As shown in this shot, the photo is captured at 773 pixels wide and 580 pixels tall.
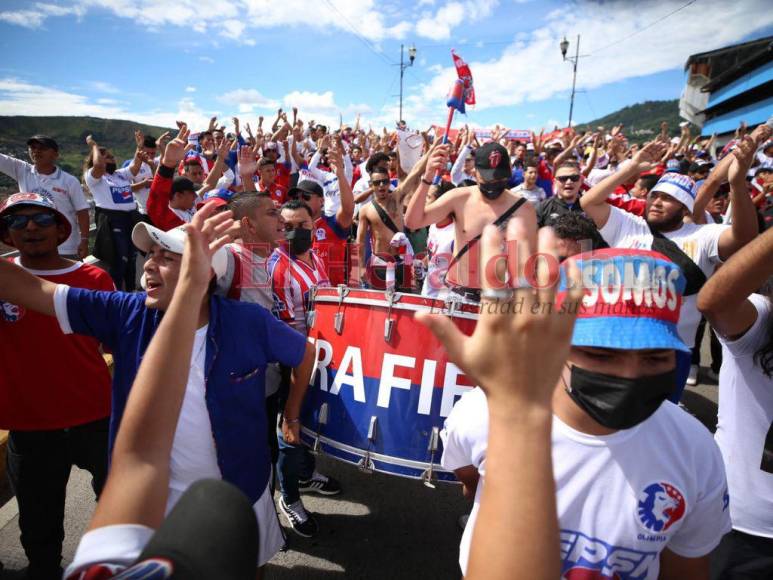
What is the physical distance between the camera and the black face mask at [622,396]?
114 centimetres

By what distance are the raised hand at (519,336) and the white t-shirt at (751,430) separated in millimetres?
1491

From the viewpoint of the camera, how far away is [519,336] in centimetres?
69

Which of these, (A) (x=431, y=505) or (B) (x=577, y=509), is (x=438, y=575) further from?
(B) (x=577, y=509)

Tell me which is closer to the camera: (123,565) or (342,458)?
(123,565)

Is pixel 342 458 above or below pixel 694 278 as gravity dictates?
below

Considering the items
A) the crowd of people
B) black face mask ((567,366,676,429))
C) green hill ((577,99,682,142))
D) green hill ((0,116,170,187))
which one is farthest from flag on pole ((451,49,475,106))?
green hill ((577,99,682,142))

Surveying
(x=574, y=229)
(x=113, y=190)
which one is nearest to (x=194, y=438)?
(x=574, y=229)

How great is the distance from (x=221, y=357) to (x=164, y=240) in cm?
57

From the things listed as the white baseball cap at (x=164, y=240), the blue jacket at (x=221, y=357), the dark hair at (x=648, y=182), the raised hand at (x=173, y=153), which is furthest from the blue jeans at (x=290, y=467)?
the dark hair at (x=648, y=182)

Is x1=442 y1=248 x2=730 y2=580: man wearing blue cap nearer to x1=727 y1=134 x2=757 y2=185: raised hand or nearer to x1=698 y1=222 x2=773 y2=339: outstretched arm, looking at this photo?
x1=698 y1=222 x2=773 y2=339: outstretched arm

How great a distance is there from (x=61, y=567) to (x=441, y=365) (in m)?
2.50

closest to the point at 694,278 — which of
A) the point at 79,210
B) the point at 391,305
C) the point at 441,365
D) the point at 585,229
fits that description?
the point at 585,229

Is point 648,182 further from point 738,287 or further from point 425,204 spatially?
point 738,287

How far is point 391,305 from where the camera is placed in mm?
2307
